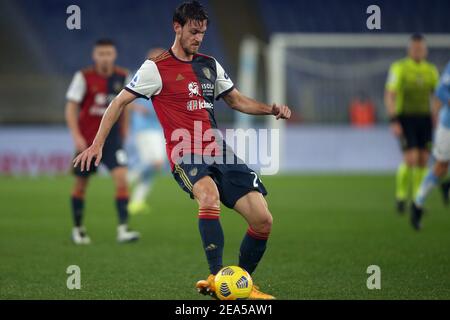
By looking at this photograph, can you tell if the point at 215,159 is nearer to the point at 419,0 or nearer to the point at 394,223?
the point at 394,223

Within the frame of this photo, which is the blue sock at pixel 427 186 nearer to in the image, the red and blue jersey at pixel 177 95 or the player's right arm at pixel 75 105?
the player's right arm at pixel 75 105

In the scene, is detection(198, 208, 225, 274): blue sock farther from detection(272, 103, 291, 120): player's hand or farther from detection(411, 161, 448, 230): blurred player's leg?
detection(411, 161, 448, 230): blurred player's leg

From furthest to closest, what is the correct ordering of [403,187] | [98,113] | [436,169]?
[403,187]
[436,169]
[98,113]

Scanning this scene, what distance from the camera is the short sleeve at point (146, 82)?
600 centimetres

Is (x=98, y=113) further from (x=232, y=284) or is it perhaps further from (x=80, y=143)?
(x=232, y=284)

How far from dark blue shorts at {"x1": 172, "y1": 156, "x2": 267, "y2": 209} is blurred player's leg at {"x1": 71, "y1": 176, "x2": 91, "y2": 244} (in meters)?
3.44

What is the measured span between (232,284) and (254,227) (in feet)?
1.76

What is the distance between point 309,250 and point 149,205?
18.4ft

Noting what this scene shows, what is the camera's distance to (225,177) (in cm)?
603

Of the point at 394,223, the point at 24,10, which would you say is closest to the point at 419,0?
the point at 24,10

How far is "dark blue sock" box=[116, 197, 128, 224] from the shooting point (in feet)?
31.2

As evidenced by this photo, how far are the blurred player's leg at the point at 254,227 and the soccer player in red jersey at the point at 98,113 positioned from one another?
3.28m

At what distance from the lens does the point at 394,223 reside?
35.8ft

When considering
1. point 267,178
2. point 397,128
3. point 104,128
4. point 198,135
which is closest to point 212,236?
point 198,135
